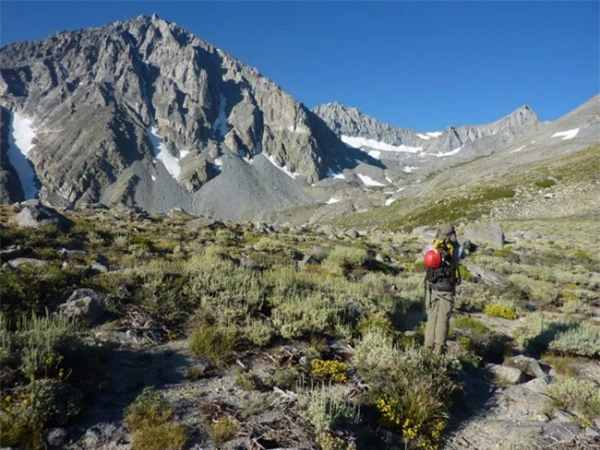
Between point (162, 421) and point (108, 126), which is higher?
point (108, 126)

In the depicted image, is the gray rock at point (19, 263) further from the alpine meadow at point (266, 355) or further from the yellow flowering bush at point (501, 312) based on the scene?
the yellow flowering bush at point (501, 312)

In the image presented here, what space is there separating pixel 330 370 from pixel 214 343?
2194 mm

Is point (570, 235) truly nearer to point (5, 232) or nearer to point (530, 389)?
point (530, 389)

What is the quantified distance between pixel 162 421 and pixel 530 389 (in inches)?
263

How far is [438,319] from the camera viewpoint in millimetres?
7758

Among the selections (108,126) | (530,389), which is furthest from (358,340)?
(108,126)

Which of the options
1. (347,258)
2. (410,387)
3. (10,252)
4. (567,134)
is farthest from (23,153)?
(567,134)

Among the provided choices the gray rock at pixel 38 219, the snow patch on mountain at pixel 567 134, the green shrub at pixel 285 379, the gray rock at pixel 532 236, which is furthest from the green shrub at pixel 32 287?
the snow patch on mountain at pixel 567 134

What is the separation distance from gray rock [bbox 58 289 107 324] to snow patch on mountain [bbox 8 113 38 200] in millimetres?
185197

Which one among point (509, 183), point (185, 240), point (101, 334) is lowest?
point (101, 334)

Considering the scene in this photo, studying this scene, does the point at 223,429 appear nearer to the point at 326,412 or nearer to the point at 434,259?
the point at 326,412

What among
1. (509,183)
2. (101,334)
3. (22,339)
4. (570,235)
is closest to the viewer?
(22,339)

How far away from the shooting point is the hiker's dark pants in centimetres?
770

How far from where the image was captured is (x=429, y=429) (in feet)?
18.1
